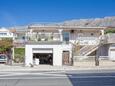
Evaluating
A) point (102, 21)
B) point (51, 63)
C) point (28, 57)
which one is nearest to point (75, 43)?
point (51, 63)

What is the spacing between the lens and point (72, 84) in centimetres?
1916

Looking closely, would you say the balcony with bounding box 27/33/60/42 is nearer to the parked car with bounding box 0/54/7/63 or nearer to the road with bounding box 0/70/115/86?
the parked car with bounding box 0/54/7/63

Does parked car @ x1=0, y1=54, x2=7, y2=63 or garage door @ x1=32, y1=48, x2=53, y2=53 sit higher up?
garage door @ x1=32, y1=48, x2=53, y2=53

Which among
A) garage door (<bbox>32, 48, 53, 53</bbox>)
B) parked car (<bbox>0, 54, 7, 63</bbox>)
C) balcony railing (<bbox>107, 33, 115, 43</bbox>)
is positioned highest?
balcony railing (<bbox>107, 33, 115, 43</bbox>)

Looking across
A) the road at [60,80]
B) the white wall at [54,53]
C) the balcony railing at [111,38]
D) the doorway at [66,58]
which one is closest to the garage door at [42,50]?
the white wall at [54,53]

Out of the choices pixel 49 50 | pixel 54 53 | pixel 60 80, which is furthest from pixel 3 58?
pixel 60 80

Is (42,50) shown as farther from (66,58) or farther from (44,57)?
(44,57)

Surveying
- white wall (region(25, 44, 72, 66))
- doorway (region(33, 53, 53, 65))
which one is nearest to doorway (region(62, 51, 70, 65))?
white wall (region(25, 44, 72, 66))

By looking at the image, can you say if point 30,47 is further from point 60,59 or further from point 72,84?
point 72,84

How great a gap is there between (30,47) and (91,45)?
474 inches

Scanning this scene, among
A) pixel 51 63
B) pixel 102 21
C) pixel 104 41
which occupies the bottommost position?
pixel 51 63

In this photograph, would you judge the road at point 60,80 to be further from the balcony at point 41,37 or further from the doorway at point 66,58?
the balcony at point 41,37

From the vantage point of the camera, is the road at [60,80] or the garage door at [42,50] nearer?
the road at [60,80]

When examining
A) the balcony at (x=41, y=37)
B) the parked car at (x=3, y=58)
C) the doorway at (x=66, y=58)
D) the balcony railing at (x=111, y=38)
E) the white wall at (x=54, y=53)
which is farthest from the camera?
the balcony railing at (x=111, y=38)
